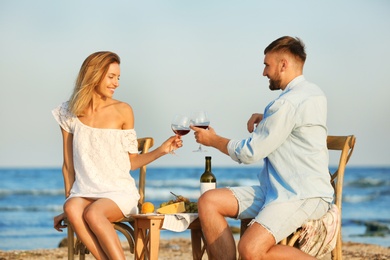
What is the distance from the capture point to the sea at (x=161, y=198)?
15.3 meters

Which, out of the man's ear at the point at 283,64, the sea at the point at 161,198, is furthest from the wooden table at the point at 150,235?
the sea at the point at 161,198

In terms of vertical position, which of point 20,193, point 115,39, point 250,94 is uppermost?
point 115,39

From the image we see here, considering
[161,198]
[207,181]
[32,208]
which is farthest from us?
[161,198]

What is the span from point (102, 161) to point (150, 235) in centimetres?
68

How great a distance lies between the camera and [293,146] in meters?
4.37

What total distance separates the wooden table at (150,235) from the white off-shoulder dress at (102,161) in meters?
0.17

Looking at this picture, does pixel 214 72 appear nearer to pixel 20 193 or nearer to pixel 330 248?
pixel 20 193

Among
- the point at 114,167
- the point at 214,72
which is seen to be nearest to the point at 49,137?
the point at 214,72

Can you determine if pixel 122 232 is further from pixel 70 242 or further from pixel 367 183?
pixel 367 183

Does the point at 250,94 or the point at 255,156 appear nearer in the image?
the point at 255,156

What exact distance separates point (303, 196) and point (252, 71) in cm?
1518

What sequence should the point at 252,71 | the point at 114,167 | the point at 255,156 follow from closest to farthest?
1. the point at 255,156
2. the point at 114,167
3. the point at 252,71

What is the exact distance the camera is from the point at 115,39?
74.1ft

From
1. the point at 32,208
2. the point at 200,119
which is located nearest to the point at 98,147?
the point at 200,119
